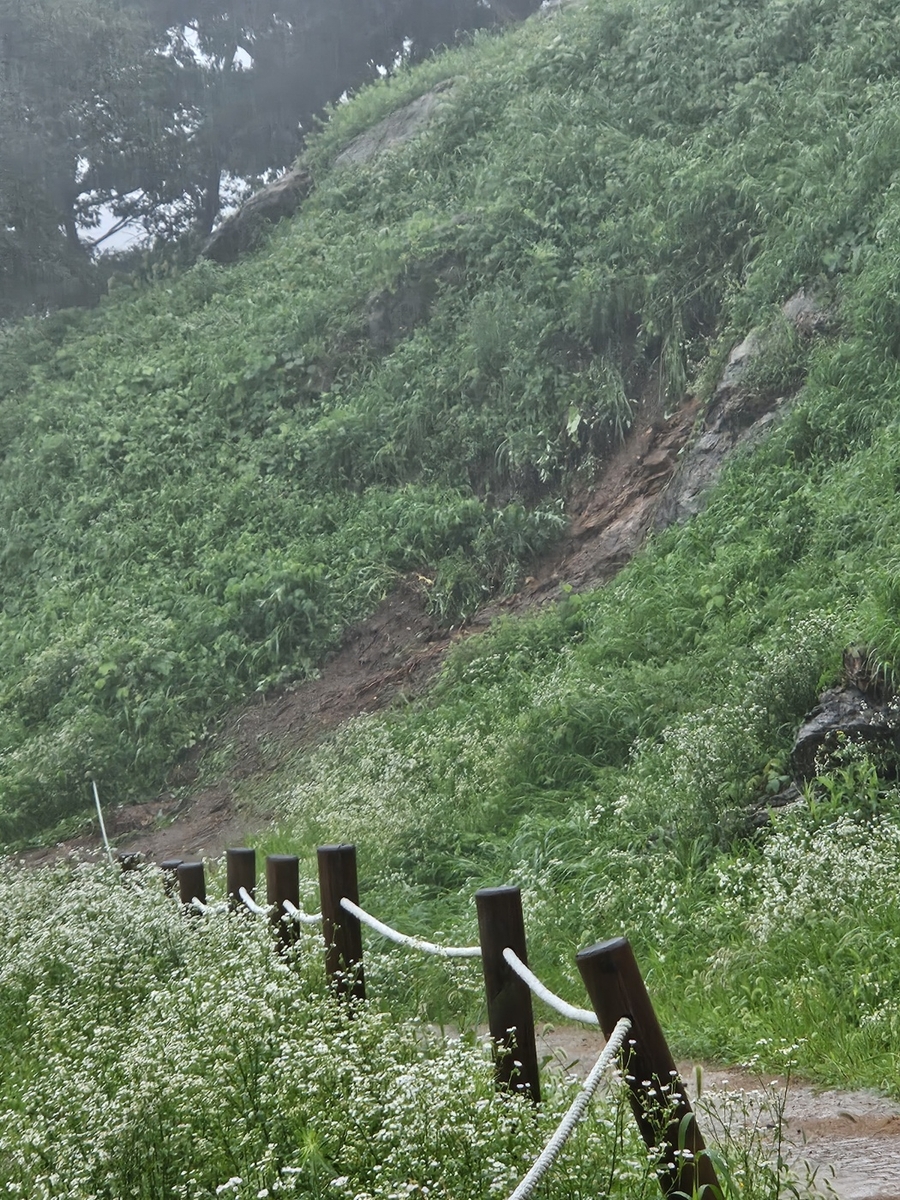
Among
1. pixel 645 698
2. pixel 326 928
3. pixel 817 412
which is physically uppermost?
pixel 817 412

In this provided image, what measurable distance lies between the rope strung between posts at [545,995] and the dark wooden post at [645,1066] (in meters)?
0.05

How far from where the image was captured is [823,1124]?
3590mm

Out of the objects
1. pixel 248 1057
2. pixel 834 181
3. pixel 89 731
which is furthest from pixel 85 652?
pixel 248 1057

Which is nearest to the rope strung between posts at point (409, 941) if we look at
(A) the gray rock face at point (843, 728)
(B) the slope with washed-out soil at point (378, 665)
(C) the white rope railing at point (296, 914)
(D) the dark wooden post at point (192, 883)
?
(C) the white rope railing at point (296, 914)

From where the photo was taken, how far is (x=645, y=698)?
8414 millimetres

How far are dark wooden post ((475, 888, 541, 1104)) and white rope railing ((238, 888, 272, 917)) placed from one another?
1.99 meters

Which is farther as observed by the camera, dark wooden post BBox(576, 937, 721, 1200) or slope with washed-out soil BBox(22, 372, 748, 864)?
slope with washed-out soil BBox(22, 372, 748, 864)

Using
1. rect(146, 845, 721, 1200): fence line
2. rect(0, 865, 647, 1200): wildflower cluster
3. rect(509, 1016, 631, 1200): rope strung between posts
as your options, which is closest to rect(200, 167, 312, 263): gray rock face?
rect(0, 865, 647, 1200): wildflower cluster

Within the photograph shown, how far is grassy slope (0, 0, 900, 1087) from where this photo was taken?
618 centimetres

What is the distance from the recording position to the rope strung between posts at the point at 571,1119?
2141mm

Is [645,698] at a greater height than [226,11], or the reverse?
[226,11]

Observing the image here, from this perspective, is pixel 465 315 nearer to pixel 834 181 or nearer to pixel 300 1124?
pixel 834 181

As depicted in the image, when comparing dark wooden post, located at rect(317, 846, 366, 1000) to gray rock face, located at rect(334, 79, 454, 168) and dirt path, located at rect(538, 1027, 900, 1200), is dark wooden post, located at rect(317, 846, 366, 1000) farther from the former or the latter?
gray rock face, located at rect(334, 79, 454, 168)

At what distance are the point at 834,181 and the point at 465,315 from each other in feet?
16.7
